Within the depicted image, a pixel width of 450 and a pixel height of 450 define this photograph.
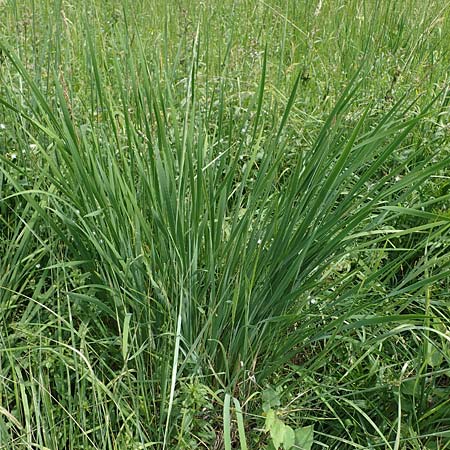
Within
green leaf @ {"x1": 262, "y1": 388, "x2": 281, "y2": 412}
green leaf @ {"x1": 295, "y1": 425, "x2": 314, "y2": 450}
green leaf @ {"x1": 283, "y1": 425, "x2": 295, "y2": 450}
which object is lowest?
green leaf @ {"x1": 295, "y1": 425, "x2": 314, "y2": 450}

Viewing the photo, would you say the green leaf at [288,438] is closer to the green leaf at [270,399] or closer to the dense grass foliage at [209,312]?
the dense grass foliage at [209,312]

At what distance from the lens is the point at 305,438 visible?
1.16m

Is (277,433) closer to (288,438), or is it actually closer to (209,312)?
(288,438)

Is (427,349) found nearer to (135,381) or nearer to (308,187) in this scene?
(308,187)

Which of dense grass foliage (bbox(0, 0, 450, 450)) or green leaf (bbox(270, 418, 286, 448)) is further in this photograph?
dense grass foliage (bbox(0, 0, 450, 450))

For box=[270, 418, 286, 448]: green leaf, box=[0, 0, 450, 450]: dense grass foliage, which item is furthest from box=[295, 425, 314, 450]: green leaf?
box=[270, 418, 286, 448]: green leaf

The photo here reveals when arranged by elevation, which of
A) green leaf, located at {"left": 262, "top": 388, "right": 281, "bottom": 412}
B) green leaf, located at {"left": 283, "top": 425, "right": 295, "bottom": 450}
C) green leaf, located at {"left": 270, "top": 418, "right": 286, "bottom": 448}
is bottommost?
green leaf, located at {"left": 262, "top": 388, "right": 281, "bottom": 412}

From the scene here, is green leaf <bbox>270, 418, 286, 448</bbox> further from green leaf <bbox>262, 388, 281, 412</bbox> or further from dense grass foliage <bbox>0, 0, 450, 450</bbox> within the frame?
green leaf <bbox>262, 388, 281, 412</bbox>

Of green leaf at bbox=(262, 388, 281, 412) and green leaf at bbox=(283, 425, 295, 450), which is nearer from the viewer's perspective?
green leaf at bbox=(283, 425, 295, 450)

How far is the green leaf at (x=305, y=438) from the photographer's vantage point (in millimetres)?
1156

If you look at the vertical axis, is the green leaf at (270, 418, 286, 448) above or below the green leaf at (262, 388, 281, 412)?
above

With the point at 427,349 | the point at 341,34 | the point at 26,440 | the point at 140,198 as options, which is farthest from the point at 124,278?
the point at 341,34

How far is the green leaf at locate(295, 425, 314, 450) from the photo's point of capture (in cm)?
116

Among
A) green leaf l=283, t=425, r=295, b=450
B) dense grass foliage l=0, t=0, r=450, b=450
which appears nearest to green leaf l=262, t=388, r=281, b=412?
dense grass foliage l=0, t=0, r=450, b=450
